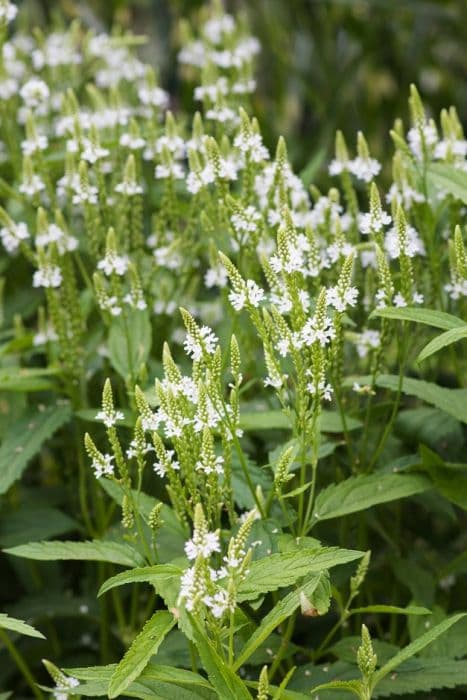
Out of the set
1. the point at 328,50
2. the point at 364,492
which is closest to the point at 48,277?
the point at 364,492

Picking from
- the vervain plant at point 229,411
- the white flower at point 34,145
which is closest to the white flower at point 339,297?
the vervain plant at point 229,411

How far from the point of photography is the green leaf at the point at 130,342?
1771 mm

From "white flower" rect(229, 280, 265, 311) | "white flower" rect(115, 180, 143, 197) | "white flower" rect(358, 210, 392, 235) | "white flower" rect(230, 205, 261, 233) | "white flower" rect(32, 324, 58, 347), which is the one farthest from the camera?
"white flower" rect(32, 324, 58, 347)

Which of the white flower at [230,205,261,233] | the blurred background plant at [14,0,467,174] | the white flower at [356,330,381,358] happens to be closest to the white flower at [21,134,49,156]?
the white flower at [230,205,261,233]

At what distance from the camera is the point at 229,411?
146cm

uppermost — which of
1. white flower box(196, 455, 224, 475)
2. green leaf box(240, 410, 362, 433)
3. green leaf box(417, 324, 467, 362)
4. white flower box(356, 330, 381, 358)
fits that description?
white flower box(356, 330, 381, 358)

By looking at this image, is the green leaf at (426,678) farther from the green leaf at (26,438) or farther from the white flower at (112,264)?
the white flower at (112,264)

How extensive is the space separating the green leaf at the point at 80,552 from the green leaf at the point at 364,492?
28cm

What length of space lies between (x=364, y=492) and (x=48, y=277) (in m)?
0.69

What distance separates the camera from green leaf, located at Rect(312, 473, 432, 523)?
4.95 ft

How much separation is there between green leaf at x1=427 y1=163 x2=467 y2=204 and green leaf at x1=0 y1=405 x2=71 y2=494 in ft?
2.57

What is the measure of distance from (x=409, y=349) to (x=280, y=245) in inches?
24.2

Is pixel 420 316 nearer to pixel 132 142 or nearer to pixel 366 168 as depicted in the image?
pixel 366 168

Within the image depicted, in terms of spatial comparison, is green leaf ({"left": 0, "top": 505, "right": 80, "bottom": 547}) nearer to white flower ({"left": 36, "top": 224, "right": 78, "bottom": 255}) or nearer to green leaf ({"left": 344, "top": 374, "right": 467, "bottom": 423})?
white flower ({"left": 36, "top": 224, "right": 78, "bottom": 255})
